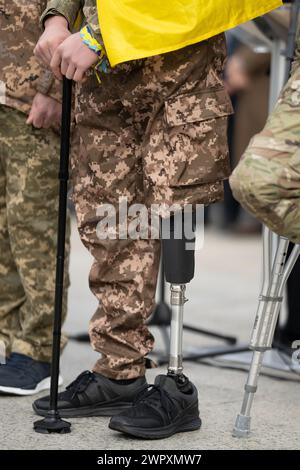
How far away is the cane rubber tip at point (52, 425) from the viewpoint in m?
2.78

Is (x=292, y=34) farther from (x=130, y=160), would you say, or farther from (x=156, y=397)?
(x=156, y=397)

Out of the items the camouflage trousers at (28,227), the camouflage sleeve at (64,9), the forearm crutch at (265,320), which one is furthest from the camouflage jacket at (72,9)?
the forearm crutch at (265,320)

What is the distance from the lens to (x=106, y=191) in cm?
295

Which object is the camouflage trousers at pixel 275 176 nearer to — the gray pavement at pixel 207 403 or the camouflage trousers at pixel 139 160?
the camouflage trousers at pixel 139 160

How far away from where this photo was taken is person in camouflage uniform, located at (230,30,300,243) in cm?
243

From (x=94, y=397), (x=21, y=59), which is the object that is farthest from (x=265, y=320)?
(x=21, y=59)

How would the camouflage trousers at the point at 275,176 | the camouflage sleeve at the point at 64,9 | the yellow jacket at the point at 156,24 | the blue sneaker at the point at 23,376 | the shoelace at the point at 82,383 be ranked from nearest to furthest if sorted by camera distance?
1. the camouflage trousers at the point at 275,176
2. the yellow jacket at the point at 156,24
3. the camouflage sleeve at the point at 64,9
4. the shoelace at the point at 82,383
5. the blue sneaker at the point at 23,376

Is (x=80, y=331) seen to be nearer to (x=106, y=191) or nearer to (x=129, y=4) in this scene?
(x=106, y=191)

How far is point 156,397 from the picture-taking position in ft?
9.23

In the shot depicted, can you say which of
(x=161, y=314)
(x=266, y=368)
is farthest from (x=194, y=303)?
(x=266, y=368)

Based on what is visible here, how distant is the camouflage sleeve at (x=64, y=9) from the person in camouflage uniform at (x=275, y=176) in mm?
725

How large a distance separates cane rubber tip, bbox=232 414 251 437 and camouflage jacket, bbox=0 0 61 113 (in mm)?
1219

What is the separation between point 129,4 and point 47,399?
1191 mm

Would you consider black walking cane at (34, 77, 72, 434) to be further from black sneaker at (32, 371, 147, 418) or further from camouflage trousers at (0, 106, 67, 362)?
camouflage trousers at (0, 106, 67, 362)
